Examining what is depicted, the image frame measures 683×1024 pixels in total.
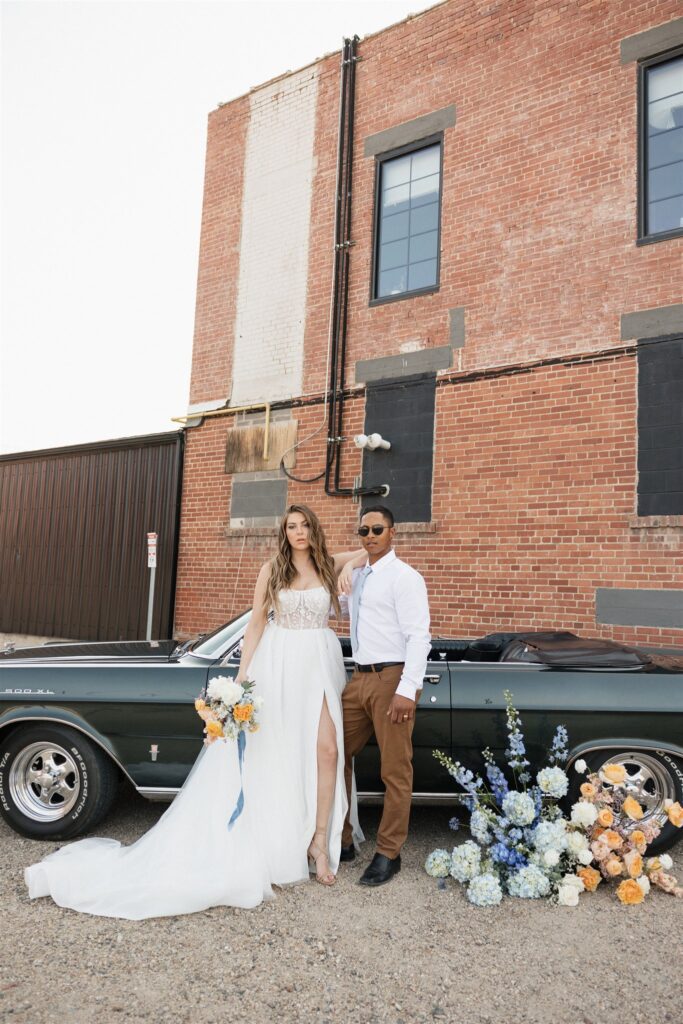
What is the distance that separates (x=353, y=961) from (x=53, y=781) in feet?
6.80

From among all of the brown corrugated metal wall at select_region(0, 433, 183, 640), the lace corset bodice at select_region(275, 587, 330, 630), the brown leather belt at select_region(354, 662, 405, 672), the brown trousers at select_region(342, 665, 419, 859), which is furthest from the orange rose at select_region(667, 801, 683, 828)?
the brown corrugated metal wall at select_region(0, 433, 183, 640)

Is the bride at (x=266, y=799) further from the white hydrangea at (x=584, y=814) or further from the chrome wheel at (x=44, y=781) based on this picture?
the white hydrangea at (x=584, y=814)

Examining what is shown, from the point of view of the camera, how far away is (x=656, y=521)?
23.1 ft

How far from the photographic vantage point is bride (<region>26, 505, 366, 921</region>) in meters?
3.44

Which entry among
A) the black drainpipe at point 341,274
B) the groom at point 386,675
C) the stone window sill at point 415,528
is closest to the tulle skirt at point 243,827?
the groom at point 386,675

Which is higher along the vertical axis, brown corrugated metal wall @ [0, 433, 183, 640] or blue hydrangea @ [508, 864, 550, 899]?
brown corrugated metal wall @ [0, 433, 183, 640]

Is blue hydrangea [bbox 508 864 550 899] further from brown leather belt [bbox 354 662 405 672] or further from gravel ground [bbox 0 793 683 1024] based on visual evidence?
brown leather belt [bbox 354 662 405 672]

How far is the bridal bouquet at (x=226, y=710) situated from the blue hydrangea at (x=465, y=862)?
116 cm

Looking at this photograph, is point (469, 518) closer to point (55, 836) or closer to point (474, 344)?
point (474, 344)

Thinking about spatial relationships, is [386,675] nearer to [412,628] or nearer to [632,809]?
[412,628]

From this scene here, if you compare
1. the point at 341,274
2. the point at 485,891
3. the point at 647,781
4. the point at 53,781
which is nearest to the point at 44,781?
the point at 53,781

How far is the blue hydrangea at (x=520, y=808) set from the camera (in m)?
3.71

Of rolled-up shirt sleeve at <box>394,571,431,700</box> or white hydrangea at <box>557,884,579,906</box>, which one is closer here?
white hydrangea at <box>557,884,579,906</box>

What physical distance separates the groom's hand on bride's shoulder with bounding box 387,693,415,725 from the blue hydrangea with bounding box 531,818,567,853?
2.72 ft
